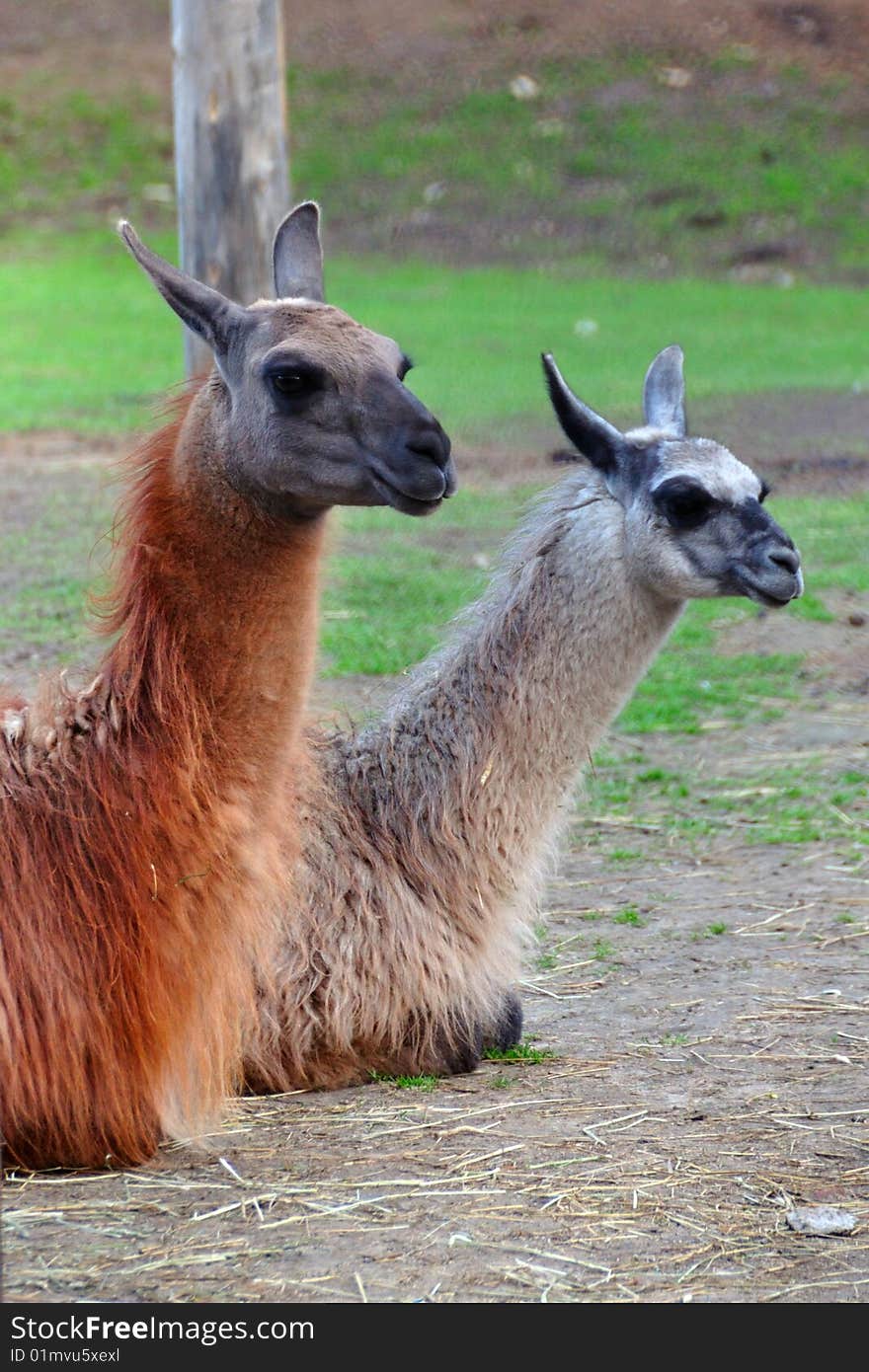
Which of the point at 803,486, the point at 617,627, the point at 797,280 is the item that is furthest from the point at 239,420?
the point at 797,280

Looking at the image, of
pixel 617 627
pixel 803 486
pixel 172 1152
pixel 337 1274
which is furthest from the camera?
pixel 803 486

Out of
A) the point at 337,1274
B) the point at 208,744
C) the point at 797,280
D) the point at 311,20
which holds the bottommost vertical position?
the point at 337,1274

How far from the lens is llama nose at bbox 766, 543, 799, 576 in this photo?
454cm

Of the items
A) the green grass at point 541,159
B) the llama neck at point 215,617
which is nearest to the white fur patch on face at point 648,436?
the llama neck at point 215,617

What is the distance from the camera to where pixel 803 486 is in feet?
34.9

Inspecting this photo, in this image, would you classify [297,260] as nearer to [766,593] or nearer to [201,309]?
[201,309]

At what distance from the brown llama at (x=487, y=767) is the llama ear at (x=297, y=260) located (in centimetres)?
76

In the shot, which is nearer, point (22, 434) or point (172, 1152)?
point (172, 1152)

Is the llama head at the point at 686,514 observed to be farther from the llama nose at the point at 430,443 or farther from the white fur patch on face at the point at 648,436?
the llama nose at the point at 430,443

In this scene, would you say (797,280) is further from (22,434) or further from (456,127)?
(22,434)

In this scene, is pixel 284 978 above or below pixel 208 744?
below

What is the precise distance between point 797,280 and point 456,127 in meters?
4.73

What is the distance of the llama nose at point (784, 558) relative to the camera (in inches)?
179

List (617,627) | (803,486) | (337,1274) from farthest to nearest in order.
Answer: (803,486) → (617,627) → (337,1274)
